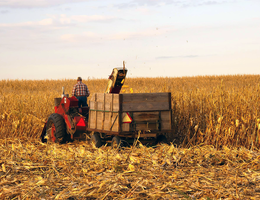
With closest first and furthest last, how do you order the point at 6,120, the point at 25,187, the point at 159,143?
the point at 25,187 → the point at 159,143 → the point at 6,120

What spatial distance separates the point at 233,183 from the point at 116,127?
2.99 metres

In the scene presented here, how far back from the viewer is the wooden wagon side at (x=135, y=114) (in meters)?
6.75

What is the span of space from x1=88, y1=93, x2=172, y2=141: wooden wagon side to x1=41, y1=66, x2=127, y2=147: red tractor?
0.72 m

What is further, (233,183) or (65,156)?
(65,156)

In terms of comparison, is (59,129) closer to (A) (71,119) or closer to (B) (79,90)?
(A) (71,119)

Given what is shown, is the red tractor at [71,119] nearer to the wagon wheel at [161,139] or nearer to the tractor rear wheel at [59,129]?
the tractor rear wheel at [59,129]

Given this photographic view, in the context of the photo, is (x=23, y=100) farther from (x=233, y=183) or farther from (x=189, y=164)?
(x=233, y=183)

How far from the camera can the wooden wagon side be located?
6.75 metres

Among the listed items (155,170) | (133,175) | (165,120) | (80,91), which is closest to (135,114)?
(165,120)

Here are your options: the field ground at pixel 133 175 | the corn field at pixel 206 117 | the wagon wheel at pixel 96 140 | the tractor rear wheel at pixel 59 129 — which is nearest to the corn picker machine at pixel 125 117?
the wagon wheel at pixel 96 140

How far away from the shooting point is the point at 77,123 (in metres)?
7.84

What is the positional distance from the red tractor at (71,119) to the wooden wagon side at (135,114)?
0.72 metres

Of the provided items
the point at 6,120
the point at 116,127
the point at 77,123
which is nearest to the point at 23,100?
the point at 6,120

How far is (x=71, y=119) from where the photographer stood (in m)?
8.08
